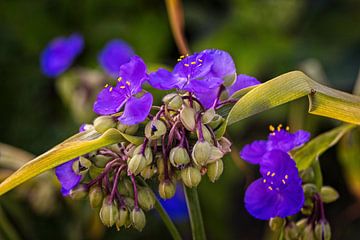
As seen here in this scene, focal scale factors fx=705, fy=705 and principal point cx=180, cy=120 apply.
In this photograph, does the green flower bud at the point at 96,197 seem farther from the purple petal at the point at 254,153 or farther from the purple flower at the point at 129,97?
the purple petal at the point at 254,153

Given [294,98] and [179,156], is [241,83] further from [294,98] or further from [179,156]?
[179,156]

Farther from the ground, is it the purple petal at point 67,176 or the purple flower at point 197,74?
the purple flower at point 197,74

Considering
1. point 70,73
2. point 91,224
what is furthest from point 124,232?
point 70,73

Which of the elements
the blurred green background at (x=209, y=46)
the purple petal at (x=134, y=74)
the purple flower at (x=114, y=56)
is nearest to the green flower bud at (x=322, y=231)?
the purple petal at (x=134, y=74)

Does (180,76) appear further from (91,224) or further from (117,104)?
(91,224)

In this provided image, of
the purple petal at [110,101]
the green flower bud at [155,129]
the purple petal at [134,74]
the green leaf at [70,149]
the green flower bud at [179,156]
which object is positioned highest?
the purple petal at [134,74]

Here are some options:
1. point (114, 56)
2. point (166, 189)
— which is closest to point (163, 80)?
point (166, 189)

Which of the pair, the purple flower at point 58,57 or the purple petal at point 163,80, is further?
the purple flower at point 58,57
